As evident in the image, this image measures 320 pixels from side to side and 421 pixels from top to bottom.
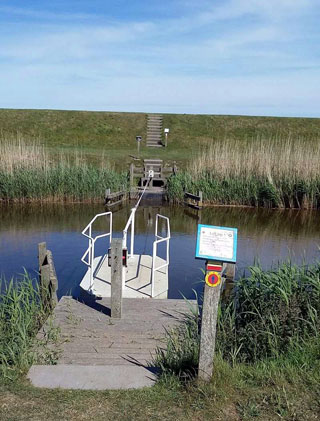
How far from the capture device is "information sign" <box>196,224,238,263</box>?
12.4 feet

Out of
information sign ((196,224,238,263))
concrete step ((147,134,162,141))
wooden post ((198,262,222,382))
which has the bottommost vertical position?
wooden post ((198,262,222,382))

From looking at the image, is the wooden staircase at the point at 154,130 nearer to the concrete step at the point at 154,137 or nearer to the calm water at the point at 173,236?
the concrete step at the point at 154,137

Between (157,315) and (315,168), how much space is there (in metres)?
12.8

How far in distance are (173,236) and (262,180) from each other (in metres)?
6.14

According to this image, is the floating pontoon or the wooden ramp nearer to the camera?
the wooden ramp

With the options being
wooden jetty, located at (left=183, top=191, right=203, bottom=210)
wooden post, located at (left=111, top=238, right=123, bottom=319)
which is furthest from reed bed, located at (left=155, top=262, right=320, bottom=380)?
wooden jetty, located at (left=183, top=191, right=203, bottom=210)

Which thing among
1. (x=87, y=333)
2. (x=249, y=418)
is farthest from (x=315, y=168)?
(x=249, y=418)

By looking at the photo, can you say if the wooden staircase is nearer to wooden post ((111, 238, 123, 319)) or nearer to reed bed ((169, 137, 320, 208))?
reed bed ((169, 137, 320, 208))

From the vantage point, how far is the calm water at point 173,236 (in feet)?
32.0

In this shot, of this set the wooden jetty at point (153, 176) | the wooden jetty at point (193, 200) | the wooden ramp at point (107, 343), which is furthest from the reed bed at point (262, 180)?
the wooden ramp at point (107, 343)

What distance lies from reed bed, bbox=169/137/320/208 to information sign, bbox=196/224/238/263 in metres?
13.7

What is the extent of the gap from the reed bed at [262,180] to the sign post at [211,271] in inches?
543

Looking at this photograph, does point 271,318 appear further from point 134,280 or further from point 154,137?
point 154,137

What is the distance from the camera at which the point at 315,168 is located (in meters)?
17.0
